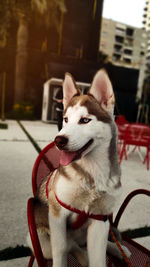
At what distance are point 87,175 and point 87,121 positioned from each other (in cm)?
30

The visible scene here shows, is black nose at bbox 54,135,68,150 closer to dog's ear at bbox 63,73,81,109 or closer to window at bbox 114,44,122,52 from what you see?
dog's ear at bbox 63,73,81,109

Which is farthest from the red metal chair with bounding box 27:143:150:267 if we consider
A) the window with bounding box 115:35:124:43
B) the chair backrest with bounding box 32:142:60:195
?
the window with bounding box 115:35:124:43

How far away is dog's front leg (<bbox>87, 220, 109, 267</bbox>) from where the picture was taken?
1.21 meters

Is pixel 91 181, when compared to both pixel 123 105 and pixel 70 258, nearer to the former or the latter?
pixel 70 258

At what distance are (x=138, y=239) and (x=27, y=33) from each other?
16085 millimetres

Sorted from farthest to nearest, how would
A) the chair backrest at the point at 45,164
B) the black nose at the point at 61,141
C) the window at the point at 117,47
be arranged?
the window at the point at 117,47
the chair backrest at the point at 45,164
the black nose at the point at 61,141

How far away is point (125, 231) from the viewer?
2516mm

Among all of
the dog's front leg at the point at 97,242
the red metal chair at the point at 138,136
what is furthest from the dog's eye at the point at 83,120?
the red metal chair at the point at 138,136

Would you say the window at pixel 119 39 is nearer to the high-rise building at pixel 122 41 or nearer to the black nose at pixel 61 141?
the high-rise building at pixel 122 41

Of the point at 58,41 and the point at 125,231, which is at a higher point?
the point at 58,41

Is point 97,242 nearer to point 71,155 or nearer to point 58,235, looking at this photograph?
point 58,235

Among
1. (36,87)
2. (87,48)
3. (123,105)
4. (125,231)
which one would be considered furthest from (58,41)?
(125,231)

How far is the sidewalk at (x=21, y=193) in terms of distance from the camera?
2.31 metres

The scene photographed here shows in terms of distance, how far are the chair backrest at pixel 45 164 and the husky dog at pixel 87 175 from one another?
0.38 metres
